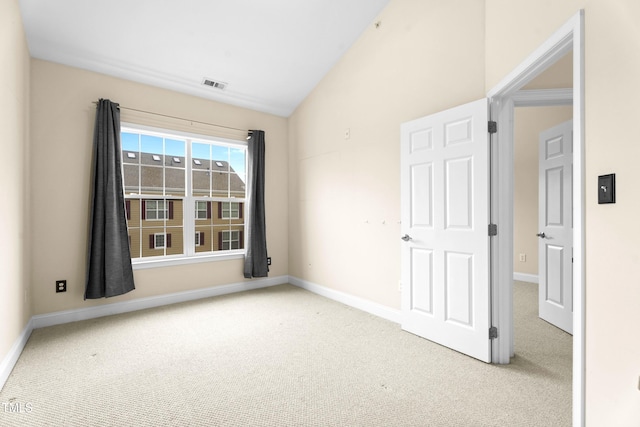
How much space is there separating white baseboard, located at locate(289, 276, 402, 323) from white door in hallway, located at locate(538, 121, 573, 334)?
1622 mm

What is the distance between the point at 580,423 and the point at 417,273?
158cm

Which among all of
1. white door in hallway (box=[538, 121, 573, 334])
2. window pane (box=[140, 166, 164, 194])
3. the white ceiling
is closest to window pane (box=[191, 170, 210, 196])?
window pane (box=[140, 166, 164, 194])

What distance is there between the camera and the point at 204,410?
5.93 ft

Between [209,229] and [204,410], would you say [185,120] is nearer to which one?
[209,229]

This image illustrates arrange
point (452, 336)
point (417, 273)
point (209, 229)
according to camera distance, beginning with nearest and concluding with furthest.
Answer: point (452, 336) < point (417, 273) < point (209, 229)

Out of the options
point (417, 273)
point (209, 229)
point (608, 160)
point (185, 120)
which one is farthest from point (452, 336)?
point (185, 120)

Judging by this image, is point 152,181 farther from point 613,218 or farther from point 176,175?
point 613,218

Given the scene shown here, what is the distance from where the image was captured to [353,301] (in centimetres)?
382

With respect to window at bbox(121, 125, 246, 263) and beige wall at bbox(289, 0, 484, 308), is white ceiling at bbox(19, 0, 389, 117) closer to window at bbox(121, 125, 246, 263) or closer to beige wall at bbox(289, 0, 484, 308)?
beige wall at bbox(289, 0, 484, 308)

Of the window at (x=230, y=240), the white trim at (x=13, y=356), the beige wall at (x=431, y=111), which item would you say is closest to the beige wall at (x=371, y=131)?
the beige wall at (x=431, y=111)

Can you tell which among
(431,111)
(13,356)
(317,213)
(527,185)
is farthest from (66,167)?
(527,185)

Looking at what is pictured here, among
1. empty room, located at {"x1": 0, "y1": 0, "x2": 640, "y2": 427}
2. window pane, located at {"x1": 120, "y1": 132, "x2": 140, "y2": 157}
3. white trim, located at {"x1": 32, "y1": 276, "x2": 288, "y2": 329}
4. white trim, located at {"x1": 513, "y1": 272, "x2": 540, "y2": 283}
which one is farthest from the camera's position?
white trim, located at {"x1": 513, "y1": 272, "x2": 540, "y2": 283}

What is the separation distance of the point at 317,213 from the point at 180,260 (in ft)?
6.42

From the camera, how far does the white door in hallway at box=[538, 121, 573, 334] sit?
10.0 feet
